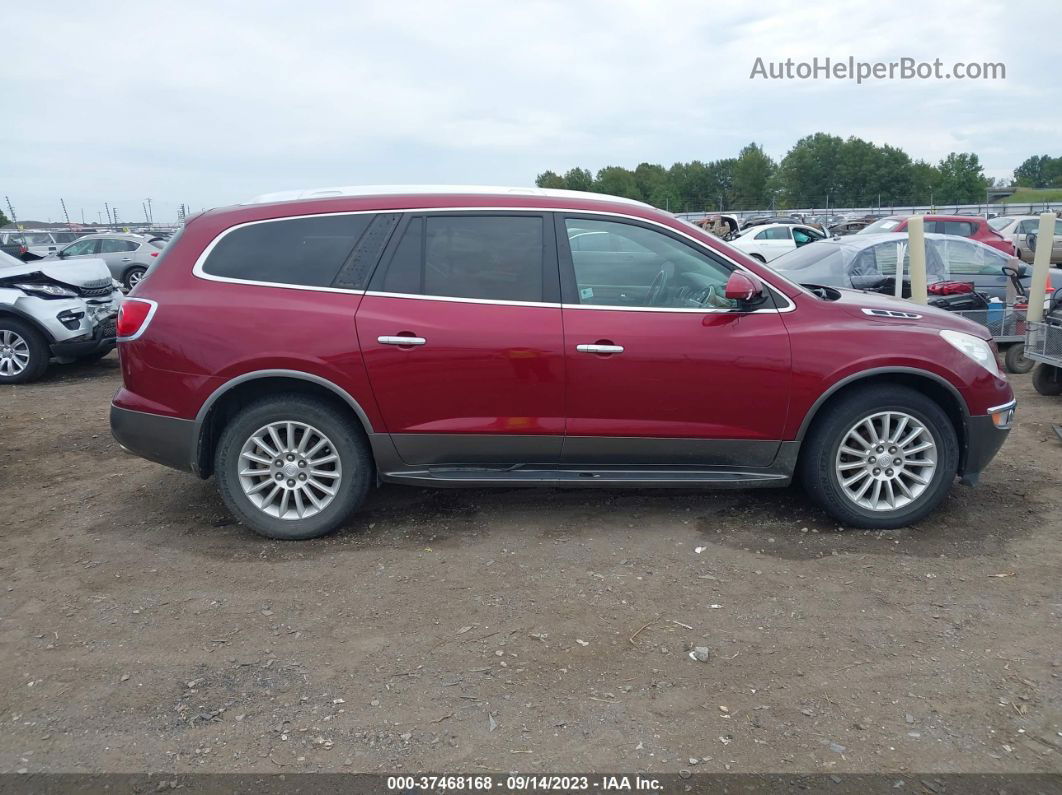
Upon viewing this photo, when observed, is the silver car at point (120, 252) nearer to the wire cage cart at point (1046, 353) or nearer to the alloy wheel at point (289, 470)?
the alloy wheel at point (289, 470)

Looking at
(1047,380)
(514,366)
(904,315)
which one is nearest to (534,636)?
(514,366)

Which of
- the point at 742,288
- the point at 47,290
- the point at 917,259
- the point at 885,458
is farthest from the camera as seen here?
the point at 47,290

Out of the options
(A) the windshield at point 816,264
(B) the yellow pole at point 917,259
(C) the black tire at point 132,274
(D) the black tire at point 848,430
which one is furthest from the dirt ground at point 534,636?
(C) the black tire at point 132,274

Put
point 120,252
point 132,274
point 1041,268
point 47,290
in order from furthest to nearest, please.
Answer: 1. point 120,252
2. point 132,274
3. point 47,290
4. point 1041,268

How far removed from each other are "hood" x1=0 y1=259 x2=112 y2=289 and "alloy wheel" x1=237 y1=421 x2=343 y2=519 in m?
6.55

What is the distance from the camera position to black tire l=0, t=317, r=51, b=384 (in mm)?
9227

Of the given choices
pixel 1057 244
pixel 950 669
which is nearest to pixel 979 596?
pixel 950 669

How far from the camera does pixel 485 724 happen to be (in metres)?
2.95

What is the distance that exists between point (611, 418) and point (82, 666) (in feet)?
8.93

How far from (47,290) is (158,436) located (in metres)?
6.16

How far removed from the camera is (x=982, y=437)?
4.56 m


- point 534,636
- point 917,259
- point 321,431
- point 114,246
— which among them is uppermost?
point 114,246

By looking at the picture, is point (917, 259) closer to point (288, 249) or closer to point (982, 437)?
point (982, 437)

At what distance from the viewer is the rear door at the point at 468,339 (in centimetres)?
434
